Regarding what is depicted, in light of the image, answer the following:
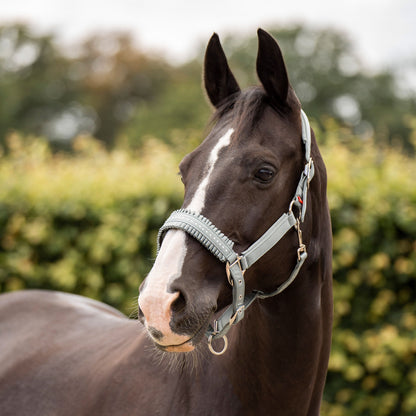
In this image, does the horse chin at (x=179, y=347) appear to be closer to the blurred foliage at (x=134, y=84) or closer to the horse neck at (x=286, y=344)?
the horse neck at (x=286, y=344)

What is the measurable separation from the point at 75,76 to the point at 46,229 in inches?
1508

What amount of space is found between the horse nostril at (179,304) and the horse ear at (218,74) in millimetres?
912

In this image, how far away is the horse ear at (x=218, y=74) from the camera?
2.13m

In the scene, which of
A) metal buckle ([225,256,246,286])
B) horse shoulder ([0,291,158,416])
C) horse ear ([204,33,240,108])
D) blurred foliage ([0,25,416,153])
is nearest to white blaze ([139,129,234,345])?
metal buckle ([225,256,246,286])

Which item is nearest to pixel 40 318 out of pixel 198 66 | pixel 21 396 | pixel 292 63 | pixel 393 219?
pixel 21 396

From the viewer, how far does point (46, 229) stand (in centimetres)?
498

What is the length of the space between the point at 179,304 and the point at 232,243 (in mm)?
272

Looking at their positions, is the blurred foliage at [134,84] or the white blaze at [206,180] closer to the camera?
the white blaze at [206,180]

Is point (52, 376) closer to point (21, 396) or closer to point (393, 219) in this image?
point (21, 396)

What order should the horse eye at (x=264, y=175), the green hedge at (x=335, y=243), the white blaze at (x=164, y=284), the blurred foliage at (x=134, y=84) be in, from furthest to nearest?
the blurred foliage at (x=134, y=84)
the green hedge at (x=335, y=243)
the horse eye at (x=264, y=175)
the white blaze at (x=164, y=284)

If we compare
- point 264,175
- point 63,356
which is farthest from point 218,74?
point 63,356

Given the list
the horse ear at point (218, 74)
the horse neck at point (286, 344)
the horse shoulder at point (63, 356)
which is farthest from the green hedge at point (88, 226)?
the horse neck at point (286, 344)

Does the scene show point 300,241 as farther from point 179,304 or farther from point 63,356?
Result: point 63,356

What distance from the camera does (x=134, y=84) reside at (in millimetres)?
41500
